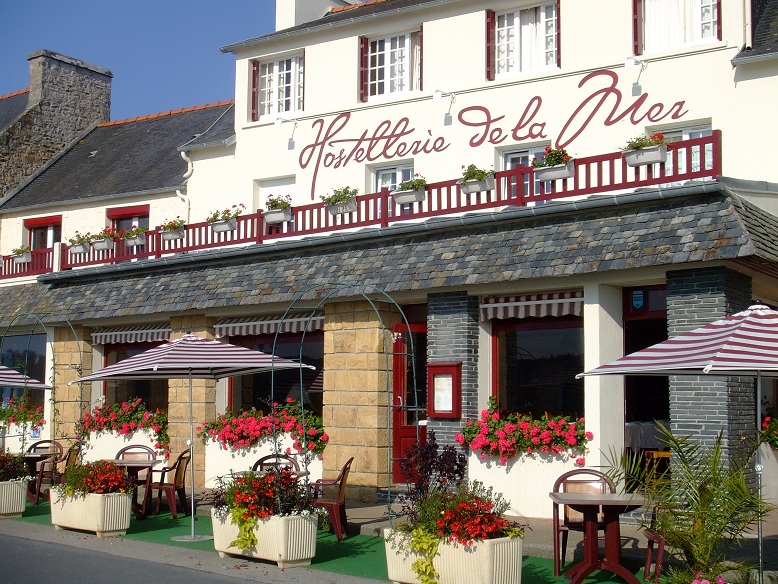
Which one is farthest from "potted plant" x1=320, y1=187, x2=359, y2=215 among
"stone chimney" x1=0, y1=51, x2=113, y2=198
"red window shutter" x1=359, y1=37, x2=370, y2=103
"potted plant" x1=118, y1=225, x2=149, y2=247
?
"stone chimney" x1=0, y1=51, x2=113, y2=198

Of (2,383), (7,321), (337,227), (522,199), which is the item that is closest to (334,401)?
(337,227)

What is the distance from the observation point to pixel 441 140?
1705 centimetres

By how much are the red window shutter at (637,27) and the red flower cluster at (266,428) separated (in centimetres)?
736

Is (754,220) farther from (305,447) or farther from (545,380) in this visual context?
(305,447)

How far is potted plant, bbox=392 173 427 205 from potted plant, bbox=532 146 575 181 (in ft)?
6.15

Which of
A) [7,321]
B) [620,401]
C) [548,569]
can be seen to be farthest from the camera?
[7,321]

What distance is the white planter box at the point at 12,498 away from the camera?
14523 millimetres

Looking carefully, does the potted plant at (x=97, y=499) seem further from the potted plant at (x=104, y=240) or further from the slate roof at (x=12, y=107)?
the slate roof at (x=12, y=107)

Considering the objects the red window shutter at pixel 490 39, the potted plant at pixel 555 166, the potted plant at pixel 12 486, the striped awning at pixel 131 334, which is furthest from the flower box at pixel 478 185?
the potted plant at pixel 12 486

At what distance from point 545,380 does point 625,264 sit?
2.52 metres

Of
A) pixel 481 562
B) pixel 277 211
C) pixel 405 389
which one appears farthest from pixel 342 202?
pixel 481 562

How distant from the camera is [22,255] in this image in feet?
71.7

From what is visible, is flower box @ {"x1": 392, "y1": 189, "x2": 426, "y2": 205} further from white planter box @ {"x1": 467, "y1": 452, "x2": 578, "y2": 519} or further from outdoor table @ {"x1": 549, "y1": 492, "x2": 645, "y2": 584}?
outdoor table @ {"x1": 549, "y1": 492, "x2": 645, "y2": 584}

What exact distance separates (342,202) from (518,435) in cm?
485
